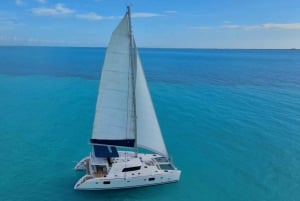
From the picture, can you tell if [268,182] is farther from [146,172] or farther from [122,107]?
[122,107]

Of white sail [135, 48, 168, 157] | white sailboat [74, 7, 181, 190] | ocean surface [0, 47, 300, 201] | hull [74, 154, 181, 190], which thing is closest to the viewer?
white sailboat [74, 7, 181, 190]

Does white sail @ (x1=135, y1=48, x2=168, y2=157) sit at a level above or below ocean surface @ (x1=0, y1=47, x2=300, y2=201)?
above

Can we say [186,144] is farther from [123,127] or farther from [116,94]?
[116,94]

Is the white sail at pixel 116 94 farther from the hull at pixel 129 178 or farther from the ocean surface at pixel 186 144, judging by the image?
the ocean surface at pixel 186 144

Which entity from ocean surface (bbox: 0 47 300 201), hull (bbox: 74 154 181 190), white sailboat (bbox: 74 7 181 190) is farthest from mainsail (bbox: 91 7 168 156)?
ocean surface (bbox: 0 47 300 201)

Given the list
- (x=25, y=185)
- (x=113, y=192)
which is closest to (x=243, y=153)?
(x=113, y=192)

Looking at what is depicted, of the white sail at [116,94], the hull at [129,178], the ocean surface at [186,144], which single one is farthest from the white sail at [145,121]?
the ocean surface at [186,144]

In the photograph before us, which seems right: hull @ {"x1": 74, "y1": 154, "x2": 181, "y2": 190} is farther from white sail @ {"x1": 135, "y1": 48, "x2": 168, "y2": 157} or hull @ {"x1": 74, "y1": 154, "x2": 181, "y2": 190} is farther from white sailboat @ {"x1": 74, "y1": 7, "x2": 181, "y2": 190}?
white sail @ {"x1": 135, "y1": 48, "x2": 168, "y2": 157}

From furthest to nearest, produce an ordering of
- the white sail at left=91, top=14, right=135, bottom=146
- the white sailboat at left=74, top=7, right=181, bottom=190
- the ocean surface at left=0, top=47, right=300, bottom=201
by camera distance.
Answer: the ocean surface at left=0, top=47, right=300, bottom=201 < the white sailboat at left=74, top=7, right=181, bottom=190 < the white sail at left=91, top=14, right=135, bottom=146
